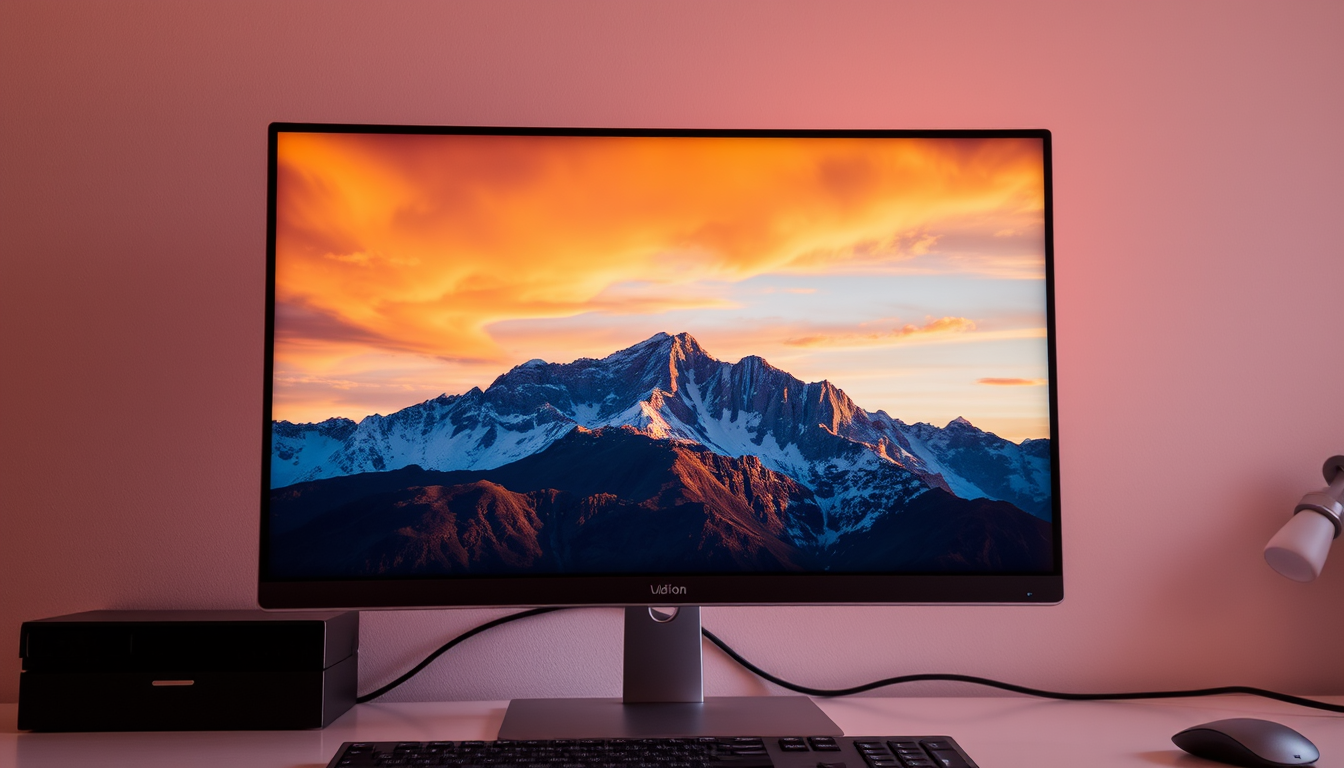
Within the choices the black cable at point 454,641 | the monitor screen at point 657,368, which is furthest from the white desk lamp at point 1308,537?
the black cable at point 454,641

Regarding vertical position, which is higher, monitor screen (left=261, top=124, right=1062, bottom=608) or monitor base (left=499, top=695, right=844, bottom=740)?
monitor screen (left=261, top=124, right=1062, bottom=608)

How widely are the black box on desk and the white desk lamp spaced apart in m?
1.09

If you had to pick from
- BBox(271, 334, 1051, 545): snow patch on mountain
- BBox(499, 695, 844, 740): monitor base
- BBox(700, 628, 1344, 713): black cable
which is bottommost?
BBox(700, 628, 1344, 713): black cable

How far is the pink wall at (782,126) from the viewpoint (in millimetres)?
1101

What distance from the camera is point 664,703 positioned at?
894mm

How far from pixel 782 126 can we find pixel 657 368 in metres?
0.50

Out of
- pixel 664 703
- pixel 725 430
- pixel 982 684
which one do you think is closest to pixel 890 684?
pixel 982 684

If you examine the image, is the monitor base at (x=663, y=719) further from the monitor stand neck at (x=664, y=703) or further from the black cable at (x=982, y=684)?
the black cable at (x=982, y=684)

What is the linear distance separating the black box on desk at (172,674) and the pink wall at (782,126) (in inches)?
8.9

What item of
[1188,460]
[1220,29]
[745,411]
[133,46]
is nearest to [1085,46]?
[1220,29]

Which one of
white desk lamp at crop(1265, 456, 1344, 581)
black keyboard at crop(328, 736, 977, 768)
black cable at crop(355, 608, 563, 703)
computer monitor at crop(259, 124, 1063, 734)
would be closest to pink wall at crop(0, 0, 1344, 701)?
black cable at crop(355, 608, 563, 703)

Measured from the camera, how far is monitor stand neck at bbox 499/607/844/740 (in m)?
0.83

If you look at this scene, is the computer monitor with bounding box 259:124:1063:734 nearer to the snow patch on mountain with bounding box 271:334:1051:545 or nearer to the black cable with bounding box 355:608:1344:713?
the snow patch on mountain with bounding box 271:334:1051:545

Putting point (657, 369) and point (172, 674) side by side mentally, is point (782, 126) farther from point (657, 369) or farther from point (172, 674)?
point (172, 674)
